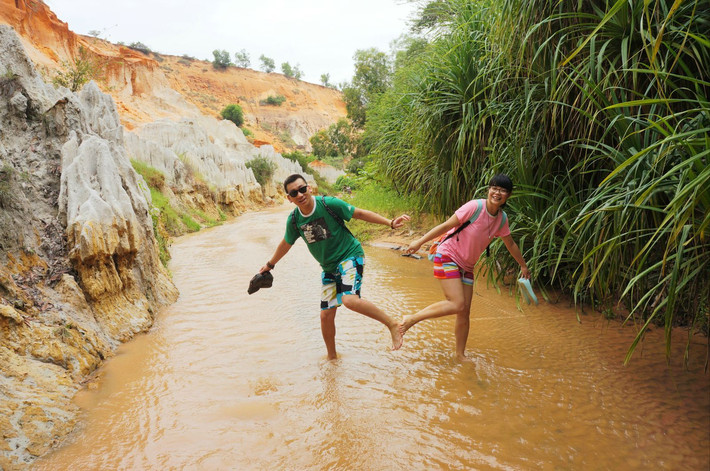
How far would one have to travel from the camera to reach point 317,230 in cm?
316

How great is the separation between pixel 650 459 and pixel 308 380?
202 cm

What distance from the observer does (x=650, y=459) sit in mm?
2082

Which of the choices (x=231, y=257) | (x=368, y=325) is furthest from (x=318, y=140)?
(x=368, y=325)

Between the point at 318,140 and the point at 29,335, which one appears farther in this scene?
the point at 318,140

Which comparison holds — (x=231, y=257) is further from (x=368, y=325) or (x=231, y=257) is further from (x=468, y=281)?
(x=468, y=281)

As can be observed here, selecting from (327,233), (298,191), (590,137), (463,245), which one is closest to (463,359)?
(463,245)

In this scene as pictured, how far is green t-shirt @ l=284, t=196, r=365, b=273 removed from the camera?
317 cm

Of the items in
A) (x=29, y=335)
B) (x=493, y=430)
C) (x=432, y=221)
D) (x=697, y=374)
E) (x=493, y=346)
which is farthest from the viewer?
(x=432, y=221)

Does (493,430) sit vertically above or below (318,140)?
below

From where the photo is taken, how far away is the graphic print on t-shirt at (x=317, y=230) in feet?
10.4

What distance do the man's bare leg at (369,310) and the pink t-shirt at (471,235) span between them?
0.66 meters

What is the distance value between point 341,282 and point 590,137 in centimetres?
252

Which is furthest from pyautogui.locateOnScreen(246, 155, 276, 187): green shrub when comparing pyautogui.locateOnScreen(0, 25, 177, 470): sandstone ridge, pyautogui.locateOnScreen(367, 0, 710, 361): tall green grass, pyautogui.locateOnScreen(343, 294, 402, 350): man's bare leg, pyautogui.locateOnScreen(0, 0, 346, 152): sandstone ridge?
pyautogui.locateOnScreen(343, 294, 402, 350): man's bare leg

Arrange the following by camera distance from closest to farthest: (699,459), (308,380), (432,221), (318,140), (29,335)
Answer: (699,459), (29,335), (308,380), (432,221), (318,140)
